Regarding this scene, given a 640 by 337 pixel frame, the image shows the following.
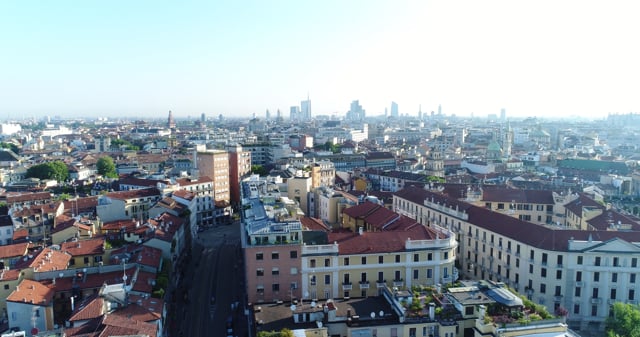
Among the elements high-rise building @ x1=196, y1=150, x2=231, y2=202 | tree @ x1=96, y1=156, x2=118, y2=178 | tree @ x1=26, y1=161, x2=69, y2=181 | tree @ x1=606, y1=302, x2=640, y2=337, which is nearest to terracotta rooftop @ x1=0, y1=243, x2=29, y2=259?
high-rise building @ x1=196, y1=150, x2=231, y2=202

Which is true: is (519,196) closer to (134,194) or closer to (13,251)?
(134,194)

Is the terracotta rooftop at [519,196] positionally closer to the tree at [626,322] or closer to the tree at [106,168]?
the tree at [626,322]

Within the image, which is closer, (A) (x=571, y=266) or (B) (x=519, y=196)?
(A) (x=571, y=266)

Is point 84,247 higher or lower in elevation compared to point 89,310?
higher

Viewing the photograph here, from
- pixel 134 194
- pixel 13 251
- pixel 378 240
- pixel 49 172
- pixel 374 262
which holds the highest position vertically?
pixel 378 240

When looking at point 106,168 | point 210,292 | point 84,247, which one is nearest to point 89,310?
point 84,247

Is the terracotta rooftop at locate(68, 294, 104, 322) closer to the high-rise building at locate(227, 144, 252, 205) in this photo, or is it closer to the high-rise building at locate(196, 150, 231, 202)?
the high-rise building at locate(196, 150, 231, 202)

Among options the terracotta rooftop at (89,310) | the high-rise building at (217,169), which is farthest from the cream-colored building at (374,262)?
the high-rise building at (217,169)
